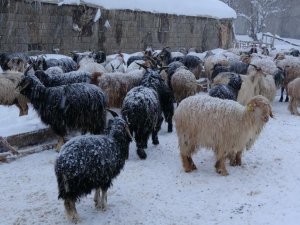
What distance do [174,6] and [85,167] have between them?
58.7 ft

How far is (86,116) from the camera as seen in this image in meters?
6.56

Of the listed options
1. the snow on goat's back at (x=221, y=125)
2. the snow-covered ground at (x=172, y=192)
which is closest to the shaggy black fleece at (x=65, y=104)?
the snow-covered ground at (x=172, y=192)

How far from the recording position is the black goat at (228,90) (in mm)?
7520

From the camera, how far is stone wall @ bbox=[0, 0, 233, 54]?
13.3 metres

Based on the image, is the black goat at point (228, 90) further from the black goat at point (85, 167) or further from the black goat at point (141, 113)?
the black goat at point (85, 167)

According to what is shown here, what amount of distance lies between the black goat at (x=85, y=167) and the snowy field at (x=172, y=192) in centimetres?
36

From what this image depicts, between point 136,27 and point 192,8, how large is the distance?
5.39 m

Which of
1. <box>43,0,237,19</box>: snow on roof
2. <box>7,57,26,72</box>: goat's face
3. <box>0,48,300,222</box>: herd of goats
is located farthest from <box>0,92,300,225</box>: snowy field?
<box>43,0,237,19</box>: snow on roof

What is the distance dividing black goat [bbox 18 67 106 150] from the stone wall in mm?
7140

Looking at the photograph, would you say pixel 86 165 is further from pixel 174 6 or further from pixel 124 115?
pixel 174 6

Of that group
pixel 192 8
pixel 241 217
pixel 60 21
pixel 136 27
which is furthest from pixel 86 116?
pixel 192 8

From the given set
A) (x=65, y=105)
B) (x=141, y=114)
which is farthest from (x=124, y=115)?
(x=65, y=105)

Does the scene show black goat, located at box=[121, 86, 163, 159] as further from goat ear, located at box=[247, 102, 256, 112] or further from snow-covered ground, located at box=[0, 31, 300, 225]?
goat ear, located at box=[247, 102, 256, 112]

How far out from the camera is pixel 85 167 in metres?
4.04
